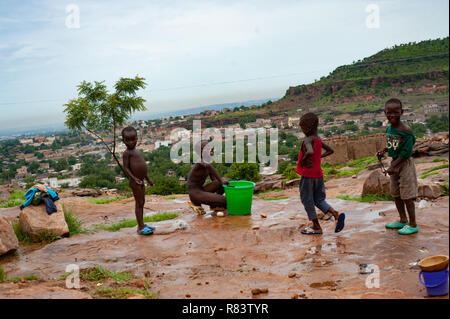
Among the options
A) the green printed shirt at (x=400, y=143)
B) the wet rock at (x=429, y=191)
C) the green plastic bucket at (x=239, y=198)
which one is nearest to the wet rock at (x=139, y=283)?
the green plastic bucket at (x=239, y=198)

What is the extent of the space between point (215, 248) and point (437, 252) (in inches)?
98.9

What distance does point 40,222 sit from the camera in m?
5.15

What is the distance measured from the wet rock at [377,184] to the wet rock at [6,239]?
609cm

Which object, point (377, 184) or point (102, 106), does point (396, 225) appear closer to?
point (377, 184)

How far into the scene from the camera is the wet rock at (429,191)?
5.52 metres

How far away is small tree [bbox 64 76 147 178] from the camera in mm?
9157

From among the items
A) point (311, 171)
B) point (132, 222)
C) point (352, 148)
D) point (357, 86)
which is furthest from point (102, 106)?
point (357, 86)

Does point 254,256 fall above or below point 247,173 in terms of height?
above

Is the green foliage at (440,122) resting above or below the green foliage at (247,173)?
above

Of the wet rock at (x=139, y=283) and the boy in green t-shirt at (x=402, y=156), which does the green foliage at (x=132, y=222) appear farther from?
the boy in green t-shirt at (x=402, y=156)

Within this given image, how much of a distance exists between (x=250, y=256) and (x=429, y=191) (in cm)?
350

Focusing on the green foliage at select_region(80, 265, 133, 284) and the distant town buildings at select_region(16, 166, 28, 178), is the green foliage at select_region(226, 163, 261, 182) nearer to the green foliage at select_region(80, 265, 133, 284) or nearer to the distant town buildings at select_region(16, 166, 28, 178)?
the green foliage at select_region(80, 265, 133, 284)

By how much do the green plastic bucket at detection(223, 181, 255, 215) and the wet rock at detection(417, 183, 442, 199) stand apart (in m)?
2.83

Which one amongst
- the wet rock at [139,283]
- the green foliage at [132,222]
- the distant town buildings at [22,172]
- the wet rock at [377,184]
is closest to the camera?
the wet rock at [139,283]
